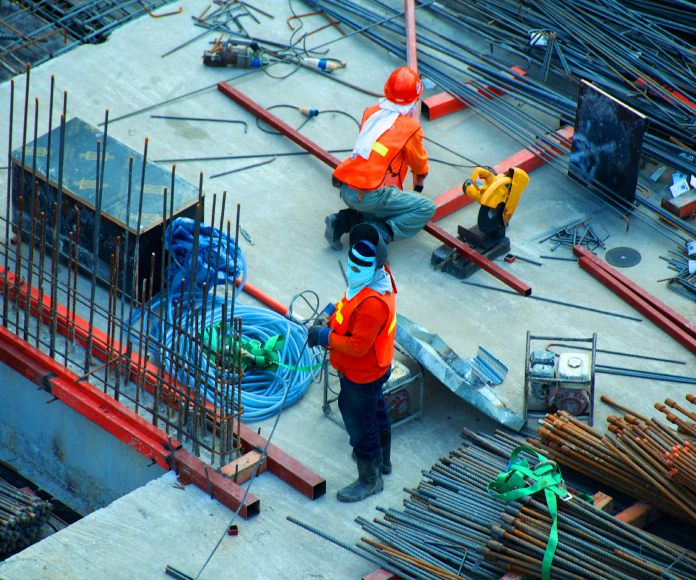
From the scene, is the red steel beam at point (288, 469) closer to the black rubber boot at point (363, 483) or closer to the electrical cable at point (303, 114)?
the black rubber boot at point (363, 483)

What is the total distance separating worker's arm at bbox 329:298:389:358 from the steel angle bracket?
4.11 ft

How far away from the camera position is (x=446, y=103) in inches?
594

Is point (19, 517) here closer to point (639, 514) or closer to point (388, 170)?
point (388, 170)

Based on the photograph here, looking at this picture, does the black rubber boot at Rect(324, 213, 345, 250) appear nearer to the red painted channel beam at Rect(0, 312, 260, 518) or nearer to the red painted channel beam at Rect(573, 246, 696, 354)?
the red painted channel beam at Rect(573, 246, 696, 354)

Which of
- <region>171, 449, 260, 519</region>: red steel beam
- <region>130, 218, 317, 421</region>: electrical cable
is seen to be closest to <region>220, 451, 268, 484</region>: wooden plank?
<region>171, 449, 260, 519</region>: red steel beam

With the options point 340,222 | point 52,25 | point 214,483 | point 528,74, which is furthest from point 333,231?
point 52,25

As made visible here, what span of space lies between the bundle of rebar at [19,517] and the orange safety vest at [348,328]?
8.73ft

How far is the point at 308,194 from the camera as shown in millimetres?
13961

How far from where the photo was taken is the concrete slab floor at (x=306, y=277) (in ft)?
33.0

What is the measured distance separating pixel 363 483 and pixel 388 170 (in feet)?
11.1

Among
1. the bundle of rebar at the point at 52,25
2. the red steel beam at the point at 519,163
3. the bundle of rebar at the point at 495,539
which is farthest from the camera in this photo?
the bundle of rebar at the point at 52,25

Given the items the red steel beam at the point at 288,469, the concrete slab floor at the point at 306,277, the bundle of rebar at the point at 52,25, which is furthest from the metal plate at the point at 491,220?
the bundle of rebar at the point at 52,25

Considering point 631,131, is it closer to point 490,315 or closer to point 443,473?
point 490,315

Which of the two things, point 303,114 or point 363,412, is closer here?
point 363,412
